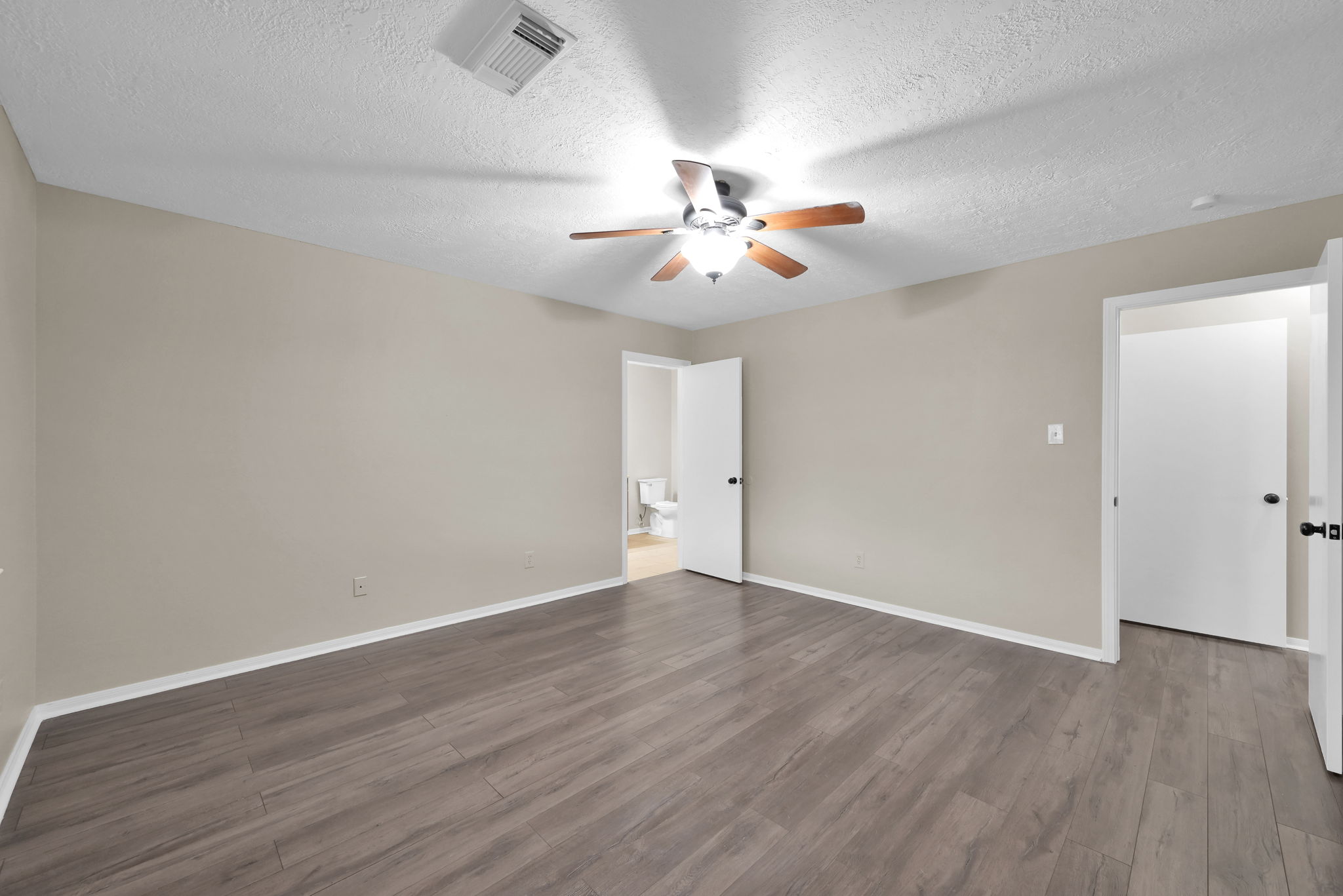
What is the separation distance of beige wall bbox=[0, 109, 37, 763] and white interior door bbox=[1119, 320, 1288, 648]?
5.89m

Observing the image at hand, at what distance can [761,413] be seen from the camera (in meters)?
4.94

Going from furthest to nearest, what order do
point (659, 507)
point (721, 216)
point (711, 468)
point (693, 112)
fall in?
point (659, 507)
point (711, 468)
point (721, 216)
point (693, 112)

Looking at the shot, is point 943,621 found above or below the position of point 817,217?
below

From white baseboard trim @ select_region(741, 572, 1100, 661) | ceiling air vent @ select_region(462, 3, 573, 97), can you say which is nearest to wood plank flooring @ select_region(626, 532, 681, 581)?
white baseboard trim @ select_region(741, 572, 1100, 661)

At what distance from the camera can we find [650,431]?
25.4ft

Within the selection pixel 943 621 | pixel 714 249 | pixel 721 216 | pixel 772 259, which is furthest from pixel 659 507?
pixel 721 216

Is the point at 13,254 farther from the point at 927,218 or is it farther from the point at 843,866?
the point at 927,218

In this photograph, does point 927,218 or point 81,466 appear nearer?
point 81,466

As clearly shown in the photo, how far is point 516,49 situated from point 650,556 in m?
5.15

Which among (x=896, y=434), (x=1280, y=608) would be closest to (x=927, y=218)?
(x=896, y=434)

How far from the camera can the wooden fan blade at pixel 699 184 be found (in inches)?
73.3

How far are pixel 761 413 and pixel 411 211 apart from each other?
3.20m

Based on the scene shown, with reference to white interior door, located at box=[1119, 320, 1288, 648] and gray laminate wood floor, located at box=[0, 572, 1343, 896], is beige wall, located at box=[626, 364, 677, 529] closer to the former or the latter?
gray laminate wood floor, located at box=[0, 572, 1343, 896]

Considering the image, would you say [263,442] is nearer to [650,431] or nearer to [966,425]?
[966,425]
